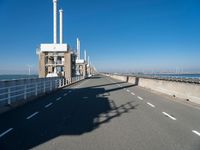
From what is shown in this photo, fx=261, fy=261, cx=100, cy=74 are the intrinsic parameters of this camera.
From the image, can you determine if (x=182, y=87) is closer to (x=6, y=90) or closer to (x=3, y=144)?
Answer: (x=6, y=90)

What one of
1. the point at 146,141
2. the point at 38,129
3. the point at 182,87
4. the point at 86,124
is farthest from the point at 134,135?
the point at 182,87

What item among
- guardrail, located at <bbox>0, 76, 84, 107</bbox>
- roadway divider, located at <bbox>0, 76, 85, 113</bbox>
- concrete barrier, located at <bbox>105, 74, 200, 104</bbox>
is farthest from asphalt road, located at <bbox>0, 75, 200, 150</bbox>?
concrete barrier, located at <bbox>105, 74, 200, 104</bbox>

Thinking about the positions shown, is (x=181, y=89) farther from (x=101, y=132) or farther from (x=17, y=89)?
(x=101, y=132)

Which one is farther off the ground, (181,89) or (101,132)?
(181,89)

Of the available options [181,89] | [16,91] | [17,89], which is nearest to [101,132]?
[16,91]

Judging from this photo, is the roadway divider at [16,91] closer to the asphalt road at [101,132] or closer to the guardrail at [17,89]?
the guardrail at [17,89]

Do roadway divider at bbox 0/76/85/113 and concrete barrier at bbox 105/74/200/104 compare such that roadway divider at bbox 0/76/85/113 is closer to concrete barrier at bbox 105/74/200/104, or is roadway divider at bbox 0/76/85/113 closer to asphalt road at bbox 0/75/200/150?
asphalt road at bbox 0/75/200/150

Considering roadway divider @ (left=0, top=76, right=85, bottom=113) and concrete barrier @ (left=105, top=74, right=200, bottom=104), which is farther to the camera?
concrete barrier @ (left=105, top=74, right=200, bottom=104)

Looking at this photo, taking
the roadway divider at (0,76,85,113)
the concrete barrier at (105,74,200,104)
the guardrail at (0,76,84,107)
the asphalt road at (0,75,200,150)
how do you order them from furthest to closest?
the concrete barrier at (105,74,200,104), the guardrail at (0,76,84,107), the roadway divider at (0,76,85,113), the asphalt road at (0,75,200,150)

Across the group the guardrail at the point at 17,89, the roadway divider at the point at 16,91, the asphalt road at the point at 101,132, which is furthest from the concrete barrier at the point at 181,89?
the guardrail at the point at 17,89

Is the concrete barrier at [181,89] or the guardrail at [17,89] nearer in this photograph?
the guardrail at [17,89]

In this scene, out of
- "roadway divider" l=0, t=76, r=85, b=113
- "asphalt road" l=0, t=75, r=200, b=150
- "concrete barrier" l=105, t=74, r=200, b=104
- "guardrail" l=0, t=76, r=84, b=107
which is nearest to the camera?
"asphalt road" l=0, t=75, r=200, b=150

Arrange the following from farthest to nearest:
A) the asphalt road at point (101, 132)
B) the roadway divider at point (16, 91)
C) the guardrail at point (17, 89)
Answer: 1. the guardrail at point (17, 89)
2. the roadway divider at point (16, 91)
3. the asphalt road at point (101, 132)

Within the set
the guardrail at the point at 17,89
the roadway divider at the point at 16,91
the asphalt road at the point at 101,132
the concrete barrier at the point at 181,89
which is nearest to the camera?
the asphalt road at the point at 101,132
